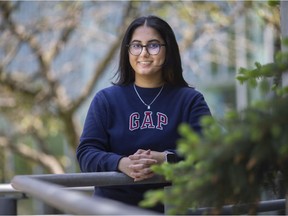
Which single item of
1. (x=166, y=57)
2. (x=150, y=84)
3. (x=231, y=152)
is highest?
(x=166, y=57)

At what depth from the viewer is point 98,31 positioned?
13766mm

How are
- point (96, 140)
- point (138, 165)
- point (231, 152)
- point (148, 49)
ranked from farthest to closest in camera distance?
point (148, 49), point (96, 140), point (138, 165), point (231, 152)

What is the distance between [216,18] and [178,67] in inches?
291

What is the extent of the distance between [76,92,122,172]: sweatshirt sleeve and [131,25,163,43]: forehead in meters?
0.28

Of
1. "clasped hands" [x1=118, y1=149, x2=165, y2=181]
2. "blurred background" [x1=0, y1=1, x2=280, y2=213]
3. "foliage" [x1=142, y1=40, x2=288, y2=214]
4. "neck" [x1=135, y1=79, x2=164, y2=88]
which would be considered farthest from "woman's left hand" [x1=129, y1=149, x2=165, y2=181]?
"blurred background" [x1=0, y1=1, x2=280, y2=213]

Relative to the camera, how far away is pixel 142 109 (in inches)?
131

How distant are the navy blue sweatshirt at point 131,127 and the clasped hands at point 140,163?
0.60 ft

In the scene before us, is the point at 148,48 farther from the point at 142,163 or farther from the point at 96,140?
the point at 142,163

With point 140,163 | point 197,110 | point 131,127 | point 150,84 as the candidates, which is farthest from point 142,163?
point 150,84

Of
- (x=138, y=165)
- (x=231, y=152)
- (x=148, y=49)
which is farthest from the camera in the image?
(x=148, y=49)

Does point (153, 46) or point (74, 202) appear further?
A: point (153, 46)

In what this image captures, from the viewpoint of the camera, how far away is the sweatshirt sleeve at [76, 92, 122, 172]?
10.5ft

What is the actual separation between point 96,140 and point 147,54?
40 cm

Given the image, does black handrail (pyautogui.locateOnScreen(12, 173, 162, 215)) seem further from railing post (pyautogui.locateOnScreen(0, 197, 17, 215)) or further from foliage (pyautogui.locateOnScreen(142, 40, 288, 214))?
railing post (pyautogui.locateOnScreen(0, 197, 17, 215))
